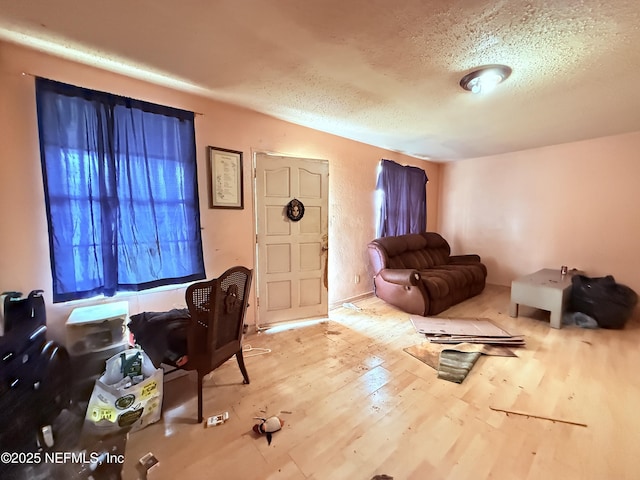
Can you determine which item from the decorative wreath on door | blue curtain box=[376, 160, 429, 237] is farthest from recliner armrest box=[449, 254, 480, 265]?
the decorative wreath on door

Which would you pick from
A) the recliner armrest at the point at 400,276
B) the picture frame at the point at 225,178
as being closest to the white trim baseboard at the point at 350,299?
the recliner armrest at the point at 400,276

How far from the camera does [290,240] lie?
3.27 meters

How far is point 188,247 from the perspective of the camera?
8.15 ft

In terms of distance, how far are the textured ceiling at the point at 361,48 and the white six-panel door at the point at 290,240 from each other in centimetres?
72

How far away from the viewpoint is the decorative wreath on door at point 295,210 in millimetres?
3215

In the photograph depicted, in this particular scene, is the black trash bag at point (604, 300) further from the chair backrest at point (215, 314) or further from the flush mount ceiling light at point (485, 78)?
the chair backrest at point (215, 314)

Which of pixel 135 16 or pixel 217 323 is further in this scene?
pixel 217 323

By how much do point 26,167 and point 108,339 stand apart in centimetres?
134

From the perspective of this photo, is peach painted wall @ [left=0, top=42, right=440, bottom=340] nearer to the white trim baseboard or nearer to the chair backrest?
the white trim baseboard

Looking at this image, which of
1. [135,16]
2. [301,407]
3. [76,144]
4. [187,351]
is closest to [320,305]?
[301,407]

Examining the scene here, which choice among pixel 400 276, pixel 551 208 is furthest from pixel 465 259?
pixel 400 276

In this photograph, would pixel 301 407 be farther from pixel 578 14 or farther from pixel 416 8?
pixel 578 14

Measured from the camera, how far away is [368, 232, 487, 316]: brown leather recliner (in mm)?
3510

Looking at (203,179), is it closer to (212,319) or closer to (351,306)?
(212,319)
